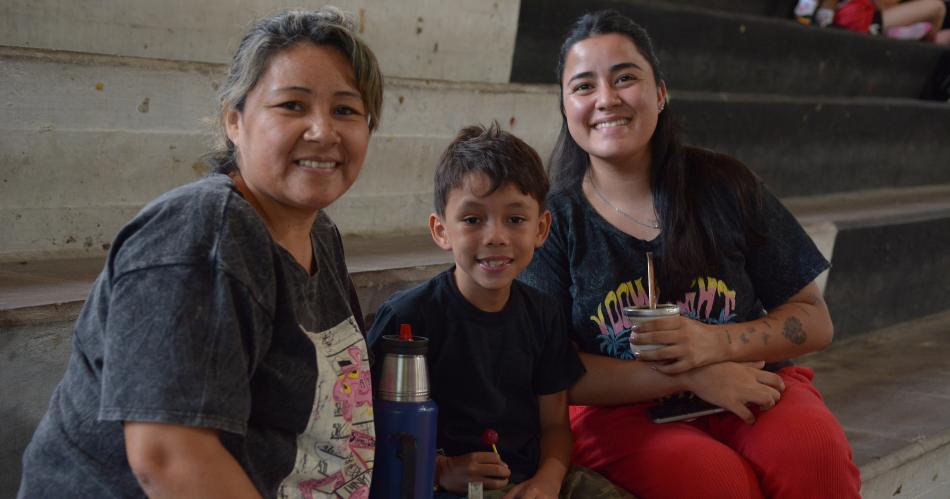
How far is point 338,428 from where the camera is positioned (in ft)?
4.74

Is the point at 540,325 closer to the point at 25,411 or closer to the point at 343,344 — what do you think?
the point at 343,344

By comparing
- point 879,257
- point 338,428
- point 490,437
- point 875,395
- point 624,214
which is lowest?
point 875,395

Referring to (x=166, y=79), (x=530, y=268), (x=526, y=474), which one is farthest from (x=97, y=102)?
(x=526, y=474)

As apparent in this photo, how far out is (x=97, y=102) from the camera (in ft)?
7.44

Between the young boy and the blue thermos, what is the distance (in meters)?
0.15

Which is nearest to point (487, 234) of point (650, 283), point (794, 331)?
point (650, 283)

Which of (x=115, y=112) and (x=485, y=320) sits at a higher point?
(x=115, y=112)

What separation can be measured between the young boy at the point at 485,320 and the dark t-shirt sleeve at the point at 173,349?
578 millimetres

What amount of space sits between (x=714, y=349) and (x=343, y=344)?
803 mm

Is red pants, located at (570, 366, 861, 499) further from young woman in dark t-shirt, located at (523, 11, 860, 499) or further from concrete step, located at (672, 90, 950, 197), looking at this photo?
concrete step, located at (672, 90, 950, 197)

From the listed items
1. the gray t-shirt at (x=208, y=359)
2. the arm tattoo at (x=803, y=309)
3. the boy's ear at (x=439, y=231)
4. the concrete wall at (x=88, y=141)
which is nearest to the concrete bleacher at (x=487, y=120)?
the concrete wall at (x=88, y=141)

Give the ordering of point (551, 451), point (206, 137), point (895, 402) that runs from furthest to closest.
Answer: point (895, 402)
point (206, 137)
point (551, 451)

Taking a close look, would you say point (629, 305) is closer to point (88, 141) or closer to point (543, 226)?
point (543, 226)

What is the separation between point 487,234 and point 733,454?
23.5 inches
